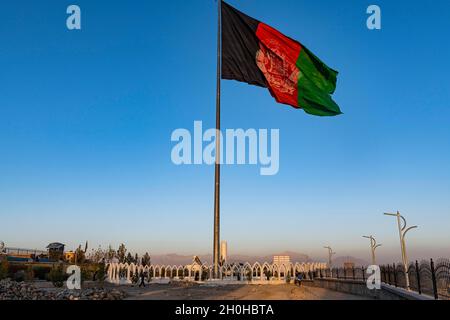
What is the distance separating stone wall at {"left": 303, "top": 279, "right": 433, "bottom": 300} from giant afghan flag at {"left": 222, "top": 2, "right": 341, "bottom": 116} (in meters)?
9.57

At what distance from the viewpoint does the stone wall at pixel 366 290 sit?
14.7 meters

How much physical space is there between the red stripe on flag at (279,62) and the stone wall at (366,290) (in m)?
10.5

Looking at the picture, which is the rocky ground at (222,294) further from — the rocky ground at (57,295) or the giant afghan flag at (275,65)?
the giant afghan flag at (275,65)

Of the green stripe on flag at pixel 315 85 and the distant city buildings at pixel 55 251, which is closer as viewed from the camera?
the green stripe on flag at pixel 315 85

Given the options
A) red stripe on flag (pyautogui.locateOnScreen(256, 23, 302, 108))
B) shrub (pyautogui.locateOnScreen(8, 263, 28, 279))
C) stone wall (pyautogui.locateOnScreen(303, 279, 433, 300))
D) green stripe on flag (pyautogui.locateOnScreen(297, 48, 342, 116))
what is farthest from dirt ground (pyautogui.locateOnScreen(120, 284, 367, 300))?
shrub (pyautogui.locateOnScreen(8, 263, 28, 279))

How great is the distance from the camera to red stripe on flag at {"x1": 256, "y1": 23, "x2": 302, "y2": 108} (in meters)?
21.8

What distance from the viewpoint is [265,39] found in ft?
73.4

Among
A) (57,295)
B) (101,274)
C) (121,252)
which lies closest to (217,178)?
(57,295)

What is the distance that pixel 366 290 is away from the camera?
20.4 metres

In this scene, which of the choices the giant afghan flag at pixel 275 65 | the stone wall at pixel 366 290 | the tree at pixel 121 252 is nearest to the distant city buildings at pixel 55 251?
the tree at pixel 121 252

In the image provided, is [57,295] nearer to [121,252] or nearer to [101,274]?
[101,274]

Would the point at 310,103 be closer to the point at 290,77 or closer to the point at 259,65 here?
the point at 290,77
